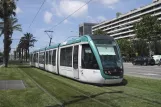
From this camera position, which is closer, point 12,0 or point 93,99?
point 93,99

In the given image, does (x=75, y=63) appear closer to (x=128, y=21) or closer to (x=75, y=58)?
(x=75, y=58)

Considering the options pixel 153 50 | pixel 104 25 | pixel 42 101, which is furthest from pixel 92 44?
pixel 104 25

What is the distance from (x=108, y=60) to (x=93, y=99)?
534 centimetres

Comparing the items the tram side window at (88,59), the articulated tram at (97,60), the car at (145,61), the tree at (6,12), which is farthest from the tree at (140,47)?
the tram side window at (88,59)

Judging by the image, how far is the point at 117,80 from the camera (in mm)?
16391

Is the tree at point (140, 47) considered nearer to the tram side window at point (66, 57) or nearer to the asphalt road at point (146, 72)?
the asphalt road at point (146, 72)

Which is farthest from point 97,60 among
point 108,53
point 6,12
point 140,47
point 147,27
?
point 140,47

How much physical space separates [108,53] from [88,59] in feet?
3.88

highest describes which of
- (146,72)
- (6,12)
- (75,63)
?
(6,12)

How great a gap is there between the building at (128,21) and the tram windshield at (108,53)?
116 metres

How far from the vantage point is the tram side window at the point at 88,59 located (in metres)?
16.5

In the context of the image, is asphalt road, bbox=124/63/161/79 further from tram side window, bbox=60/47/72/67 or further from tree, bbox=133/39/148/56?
tree, bbox=133/39/148/56

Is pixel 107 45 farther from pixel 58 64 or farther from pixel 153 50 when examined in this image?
pixel 153 50

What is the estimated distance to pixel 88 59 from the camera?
55.7 feet
